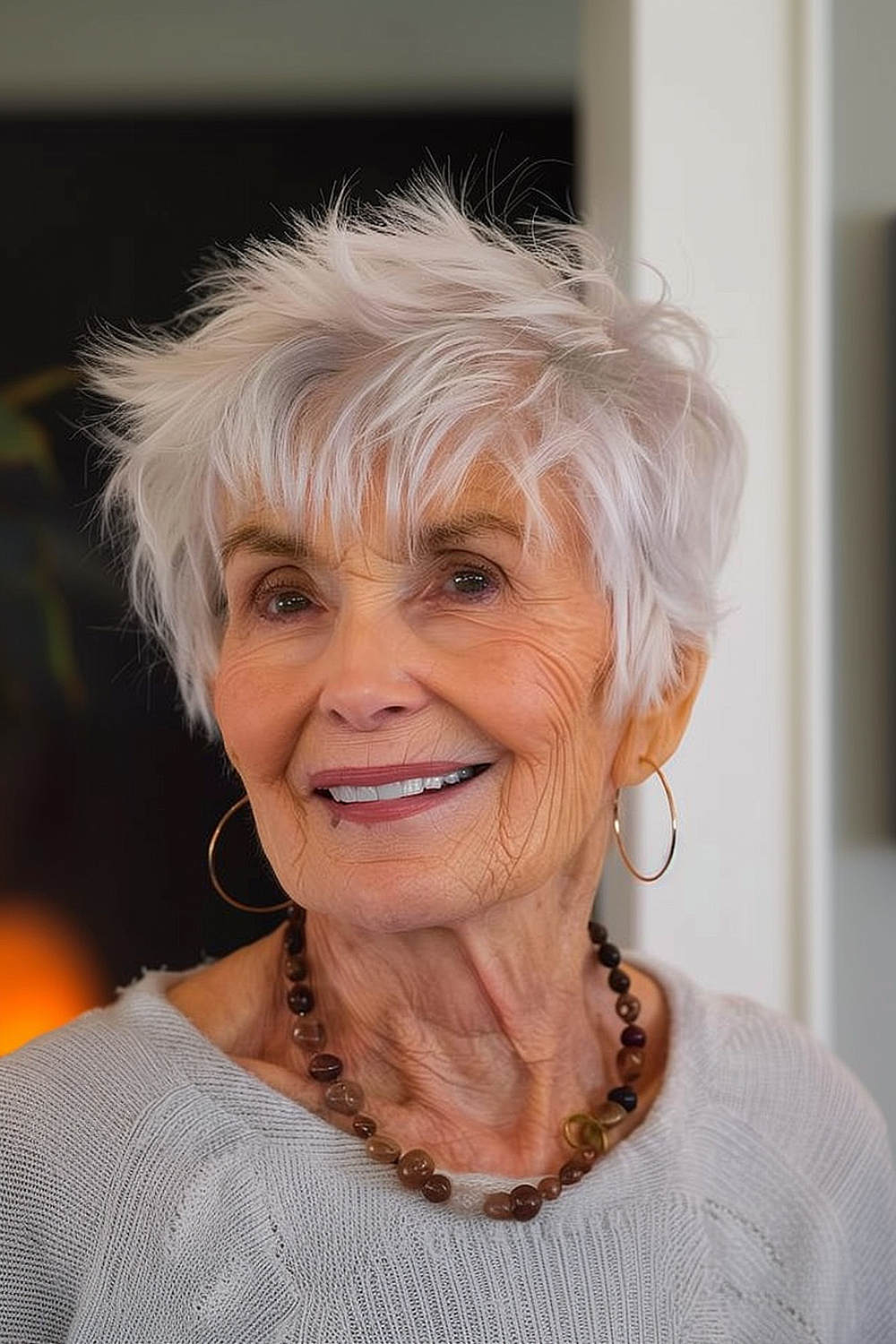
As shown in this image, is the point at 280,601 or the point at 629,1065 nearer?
the point at 280,601

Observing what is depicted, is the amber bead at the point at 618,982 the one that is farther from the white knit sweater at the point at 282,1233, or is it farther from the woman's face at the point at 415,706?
the woman's face at the point at 415,706

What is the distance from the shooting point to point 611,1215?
1283 millimetres

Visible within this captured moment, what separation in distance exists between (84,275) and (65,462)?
0.93 feet

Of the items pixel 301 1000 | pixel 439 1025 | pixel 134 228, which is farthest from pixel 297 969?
pixel 134 228

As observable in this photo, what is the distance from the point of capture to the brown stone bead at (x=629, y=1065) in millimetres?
1414

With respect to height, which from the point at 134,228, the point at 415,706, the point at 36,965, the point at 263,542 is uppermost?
the point at 134,228

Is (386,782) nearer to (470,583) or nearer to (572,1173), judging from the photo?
(470,583)

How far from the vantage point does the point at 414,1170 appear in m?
1.23

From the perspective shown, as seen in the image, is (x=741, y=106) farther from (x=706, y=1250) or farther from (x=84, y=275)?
(x=706, y=1250)

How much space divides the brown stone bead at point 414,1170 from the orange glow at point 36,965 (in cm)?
130

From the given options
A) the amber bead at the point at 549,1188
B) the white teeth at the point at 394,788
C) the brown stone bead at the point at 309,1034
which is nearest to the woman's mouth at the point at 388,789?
the white teeth at the point at 394,788

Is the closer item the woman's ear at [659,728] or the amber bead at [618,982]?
the woman's ear at [659,728]

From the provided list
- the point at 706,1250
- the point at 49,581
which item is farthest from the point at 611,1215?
the point at 49,581

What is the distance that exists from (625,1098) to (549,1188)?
145mm
